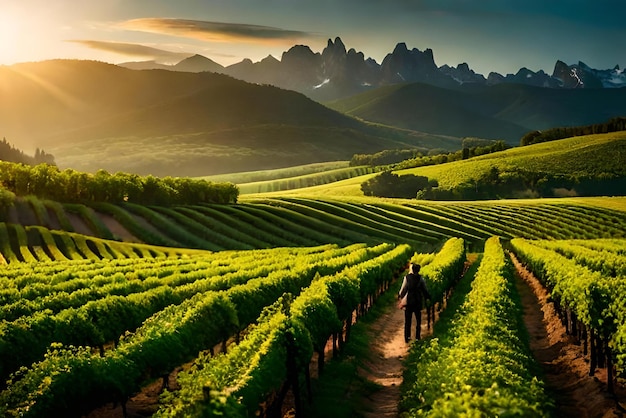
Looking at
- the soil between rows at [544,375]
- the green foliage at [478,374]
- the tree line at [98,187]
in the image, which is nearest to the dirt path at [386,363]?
the soil between rows at [544,375]

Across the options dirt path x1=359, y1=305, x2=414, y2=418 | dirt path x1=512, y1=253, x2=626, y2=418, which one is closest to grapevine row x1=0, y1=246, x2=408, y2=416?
dirt path x1=359, y1=305, x2=414, y2=418

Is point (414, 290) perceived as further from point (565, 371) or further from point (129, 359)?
point (129, 359)

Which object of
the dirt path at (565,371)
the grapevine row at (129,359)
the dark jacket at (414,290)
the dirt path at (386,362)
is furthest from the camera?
the dark jacket at (414,290)

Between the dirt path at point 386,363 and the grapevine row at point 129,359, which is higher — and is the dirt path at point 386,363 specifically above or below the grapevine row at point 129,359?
below

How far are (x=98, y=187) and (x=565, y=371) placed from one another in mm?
121672

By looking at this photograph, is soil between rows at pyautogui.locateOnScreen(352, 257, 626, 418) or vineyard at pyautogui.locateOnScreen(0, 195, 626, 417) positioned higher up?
vineyard at pyautogui.locateOnScreen(0, 195, 626, 417)

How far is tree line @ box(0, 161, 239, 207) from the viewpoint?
415ft

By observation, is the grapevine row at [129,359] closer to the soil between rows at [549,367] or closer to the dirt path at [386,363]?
the dirt path at [386,363]

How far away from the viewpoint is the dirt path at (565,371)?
838 inches

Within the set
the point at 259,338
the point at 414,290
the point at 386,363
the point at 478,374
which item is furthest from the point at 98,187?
the point at 478,374

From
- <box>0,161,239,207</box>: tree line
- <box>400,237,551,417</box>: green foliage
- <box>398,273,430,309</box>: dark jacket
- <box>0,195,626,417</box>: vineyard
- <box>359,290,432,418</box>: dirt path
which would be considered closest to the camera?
<box>400,237,551,417</box>: green foliage

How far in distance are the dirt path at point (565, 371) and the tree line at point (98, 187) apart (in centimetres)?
10067

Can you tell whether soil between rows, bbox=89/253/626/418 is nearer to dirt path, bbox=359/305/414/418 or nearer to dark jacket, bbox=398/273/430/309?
dirt path, bbox=359/305/414/418

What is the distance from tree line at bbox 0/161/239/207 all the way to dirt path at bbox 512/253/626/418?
101 meters
